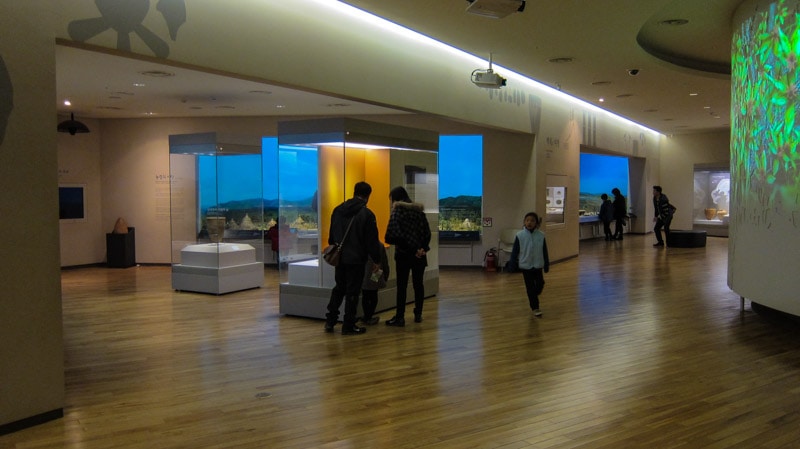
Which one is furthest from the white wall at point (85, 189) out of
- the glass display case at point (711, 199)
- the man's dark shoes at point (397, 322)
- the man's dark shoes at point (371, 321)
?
the glass display case at point (711, 199)

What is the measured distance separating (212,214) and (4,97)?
21.1 feet

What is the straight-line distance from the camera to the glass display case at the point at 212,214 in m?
9.90

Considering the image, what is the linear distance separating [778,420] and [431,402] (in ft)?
8.39

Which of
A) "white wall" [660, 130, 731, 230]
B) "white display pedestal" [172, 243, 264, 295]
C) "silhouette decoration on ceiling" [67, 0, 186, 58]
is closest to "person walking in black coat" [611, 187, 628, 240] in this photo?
"white wall" [660, 130, 731, 230]

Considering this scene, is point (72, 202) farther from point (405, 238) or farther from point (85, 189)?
point (405, 238)

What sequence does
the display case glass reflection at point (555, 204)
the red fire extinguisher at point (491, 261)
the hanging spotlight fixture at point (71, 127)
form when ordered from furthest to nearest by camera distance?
the display case glass reflection at point (555, 204) → the red fire extinguisher at point (491, 261) → the hanging spotlight fixture at point (71, 127)

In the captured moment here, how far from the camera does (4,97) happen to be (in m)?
4.00

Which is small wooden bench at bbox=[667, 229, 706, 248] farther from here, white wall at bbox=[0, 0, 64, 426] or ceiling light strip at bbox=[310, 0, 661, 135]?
white wall at bbox=[0, 0, 64, 426]

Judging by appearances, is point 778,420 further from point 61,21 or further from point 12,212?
point 61,21

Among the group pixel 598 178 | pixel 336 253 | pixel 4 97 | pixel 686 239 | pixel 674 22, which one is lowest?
pixel 686 239

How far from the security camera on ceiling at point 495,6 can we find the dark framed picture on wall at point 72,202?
10932 millimetres

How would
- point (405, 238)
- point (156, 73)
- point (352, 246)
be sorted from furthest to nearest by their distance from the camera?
point (156, 73) → point (405, 238) → point (352, 246)

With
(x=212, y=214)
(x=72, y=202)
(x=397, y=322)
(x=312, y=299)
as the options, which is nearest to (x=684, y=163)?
(x=212, y=214)

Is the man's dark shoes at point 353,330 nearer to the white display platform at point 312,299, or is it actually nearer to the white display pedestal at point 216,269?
the white display platform at point 312,299
